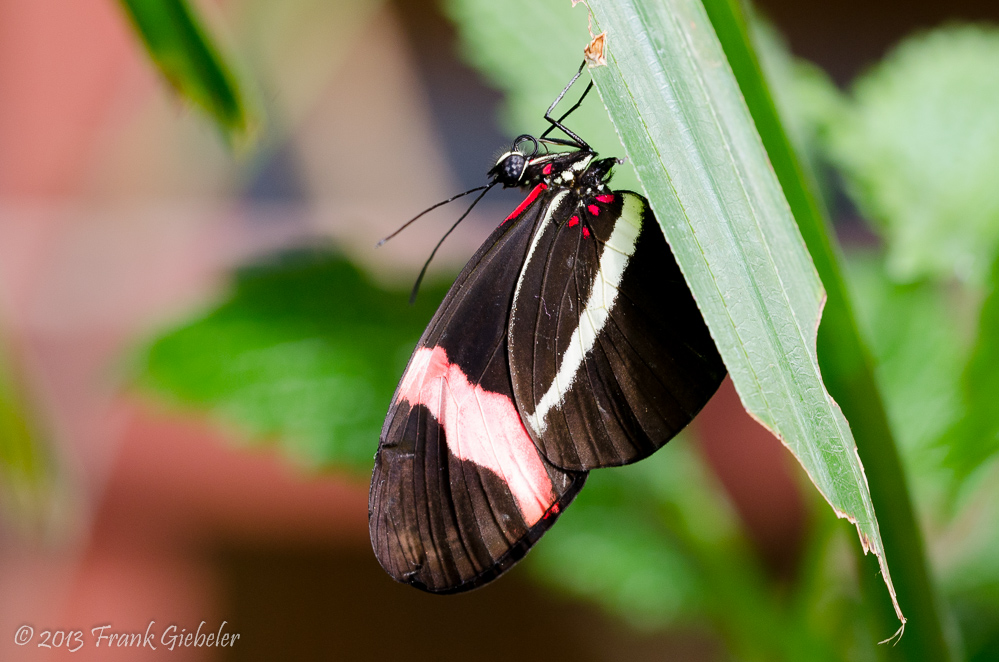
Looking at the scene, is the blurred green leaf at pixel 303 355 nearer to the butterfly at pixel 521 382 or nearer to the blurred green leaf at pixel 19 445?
the blurred green leaf at pixel 19 445

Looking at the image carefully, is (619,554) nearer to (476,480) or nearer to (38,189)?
(476,480)

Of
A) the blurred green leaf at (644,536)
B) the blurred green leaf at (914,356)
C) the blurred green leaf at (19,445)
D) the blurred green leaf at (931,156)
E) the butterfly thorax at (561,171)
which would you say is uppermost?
the butterfly thorax at (561,171)

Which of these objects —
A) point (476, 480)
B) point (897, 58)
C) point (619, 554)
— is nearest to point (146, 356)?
point (476, 480)

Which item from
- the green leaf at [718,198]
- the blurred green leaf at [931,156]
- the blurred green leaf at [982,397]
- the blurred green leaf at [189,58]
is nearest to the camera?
the green leaf at [718,198]

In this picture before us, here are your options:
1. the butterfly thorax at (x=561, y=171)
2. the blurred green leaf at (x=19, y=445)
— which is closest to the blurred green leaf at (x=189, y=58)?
the butterfly thorax at (x=561, y=171)

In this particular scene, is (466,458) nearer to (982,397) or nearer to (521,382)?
(521,382)

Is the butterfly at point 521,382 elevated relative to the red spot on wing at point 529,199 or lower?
lower

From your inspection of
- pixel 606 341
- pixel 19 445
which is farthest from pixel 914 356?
pixel 19 445
